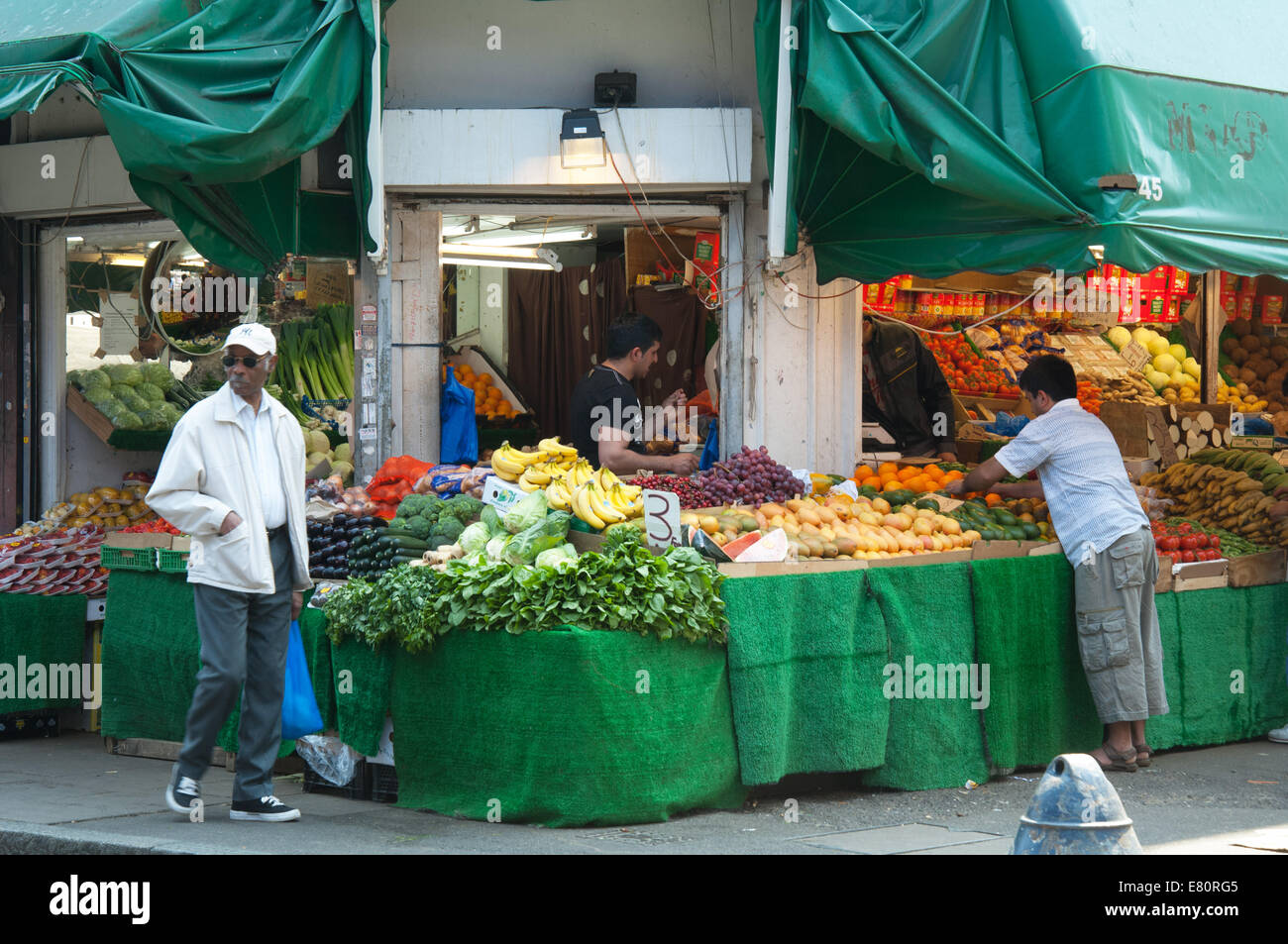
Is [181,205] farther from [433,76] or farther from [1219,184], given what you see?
[1219,184]

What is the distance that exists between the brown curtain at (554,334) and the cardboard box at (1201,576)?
619cm

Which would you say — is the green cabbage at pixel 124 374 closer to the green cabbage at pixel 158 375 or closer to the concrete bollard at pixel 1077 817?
the green cabbage at pixel 158 375

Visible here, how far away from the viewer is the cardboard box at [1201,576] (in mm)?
7941

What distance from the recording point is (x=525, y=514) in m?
6.68


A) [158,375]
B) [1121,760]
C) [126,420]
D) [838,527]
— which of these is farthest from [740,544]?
[158,375]

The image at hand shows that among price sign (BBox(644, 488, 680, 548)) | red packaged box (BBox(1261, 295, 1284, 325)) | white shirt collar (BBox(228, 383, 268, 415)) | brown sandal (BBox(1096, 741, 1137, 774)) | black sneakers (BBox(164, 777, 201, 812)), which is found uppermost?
red packaged box (BBox(1261, 295, 1284, 325))

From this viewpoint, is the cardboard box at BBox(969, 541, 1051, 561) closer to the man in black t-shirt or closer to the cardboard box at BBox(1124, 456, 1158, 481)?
the man in black t-shirt

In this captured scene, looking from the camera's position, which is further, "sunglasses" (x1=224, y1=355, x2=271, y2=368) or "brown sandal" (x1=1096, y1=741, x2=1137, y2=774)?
"brown sandal" (x1=1096, y1=741, x2=1137, y2=774)


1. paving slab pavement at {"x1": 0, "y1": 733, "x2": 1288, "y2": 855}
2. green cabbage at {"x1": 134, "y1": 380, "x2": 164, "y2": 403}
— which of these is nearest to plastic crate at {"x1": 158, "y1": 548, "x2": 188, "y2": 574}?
paving slab pavement at {"x1": 0, "y1": 733, "x2": 1288, "y2": 855}

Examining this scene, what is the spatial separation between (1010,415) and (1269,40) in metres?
4.01

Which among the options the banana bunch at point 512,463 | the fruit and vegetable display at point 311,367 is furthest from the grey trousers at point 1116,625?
the fruit and vegetable display at point 311,367

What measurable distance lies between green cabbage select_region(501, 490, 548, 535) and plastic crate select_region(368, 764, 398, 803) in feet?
4.05

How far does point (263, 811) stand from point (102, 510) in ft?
15.5

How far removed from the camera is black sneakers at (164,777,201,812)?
6.02 meters
